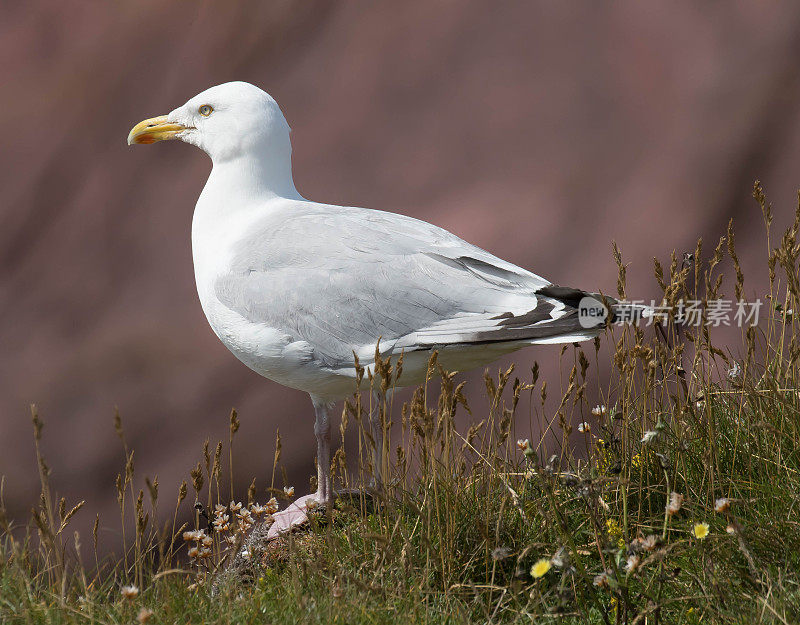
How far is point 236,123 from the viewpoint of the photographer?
10.4ft

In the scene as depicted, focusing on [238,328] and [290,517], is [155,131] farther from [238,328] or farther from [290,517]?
[290,517]

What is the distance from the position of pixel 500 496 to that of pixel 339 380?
0.66 meters

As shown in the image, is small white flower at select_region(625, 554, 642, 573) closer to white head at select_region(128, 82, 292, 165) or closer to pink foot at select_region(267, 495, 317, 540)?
pink foot at select_region(267, 495, 317, 540)

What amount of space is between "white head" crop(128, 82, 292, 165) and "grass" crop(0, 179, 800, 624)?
1288 millimetres

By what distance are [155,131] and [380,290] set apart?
130cm

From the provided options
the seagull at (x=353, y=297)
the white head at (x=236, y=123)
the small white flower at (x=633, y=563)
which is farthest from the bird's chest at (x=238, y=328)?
the small white flower at (x=633, y=563)

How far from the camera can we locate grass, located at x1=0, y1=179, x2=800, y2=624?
5.72 feet

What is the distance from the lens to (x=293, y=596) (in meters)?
1.85

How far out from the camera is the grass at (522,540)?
1.74 meters

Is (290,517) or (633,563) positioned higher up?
(633,563)

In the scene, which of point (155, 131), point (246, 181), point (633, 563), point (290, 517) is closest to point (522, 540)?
point (633, 563)

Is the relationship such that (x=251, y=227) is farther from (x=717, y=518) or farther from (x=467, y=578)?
(x=717, y=518)

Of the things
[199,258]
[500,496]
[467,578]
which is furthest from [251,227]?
[467,578]

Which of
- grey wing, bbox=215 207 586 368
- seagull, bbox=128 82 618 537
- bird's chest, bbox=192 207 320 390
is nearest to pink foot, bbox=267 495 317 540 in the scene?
seagull, bbox=128 82 618 537
